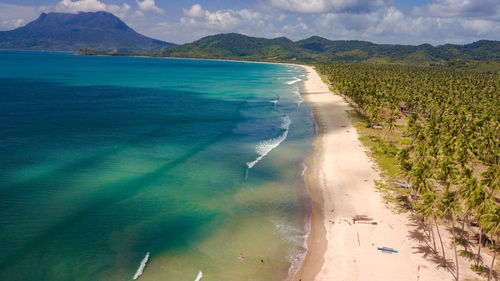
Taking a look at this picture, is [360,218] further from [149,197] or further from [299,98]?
[299,98]

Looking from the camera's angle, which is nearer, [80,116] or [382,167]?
[382,167]

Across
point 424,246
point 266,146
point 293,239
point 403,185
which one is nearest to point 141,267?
point 293,239

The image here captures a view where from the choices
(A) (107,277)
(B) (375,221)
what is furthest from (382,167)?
(A) (107,277)

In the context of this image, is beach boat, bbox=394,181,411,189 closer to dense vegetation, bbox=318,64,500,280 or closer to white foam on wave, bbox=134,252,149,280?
dense vegetation, bbox=318,64,500,280

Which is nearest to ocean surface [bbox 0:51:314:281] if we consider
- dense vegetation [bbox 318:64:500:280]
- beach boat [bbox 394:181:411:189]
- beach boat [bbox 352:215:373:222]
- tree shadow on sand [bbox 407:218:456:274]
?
beach boat [bbox 352:215:373:222]

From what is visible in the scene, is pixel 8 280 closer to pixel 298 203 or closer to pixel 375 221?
pixel 298 203

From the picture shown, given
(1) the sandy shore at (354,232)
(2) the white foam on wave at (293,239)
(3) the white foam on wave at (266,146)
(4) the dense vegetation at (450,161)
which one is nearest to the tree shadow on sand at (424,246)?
(1) the sandy shore at (354,232)
